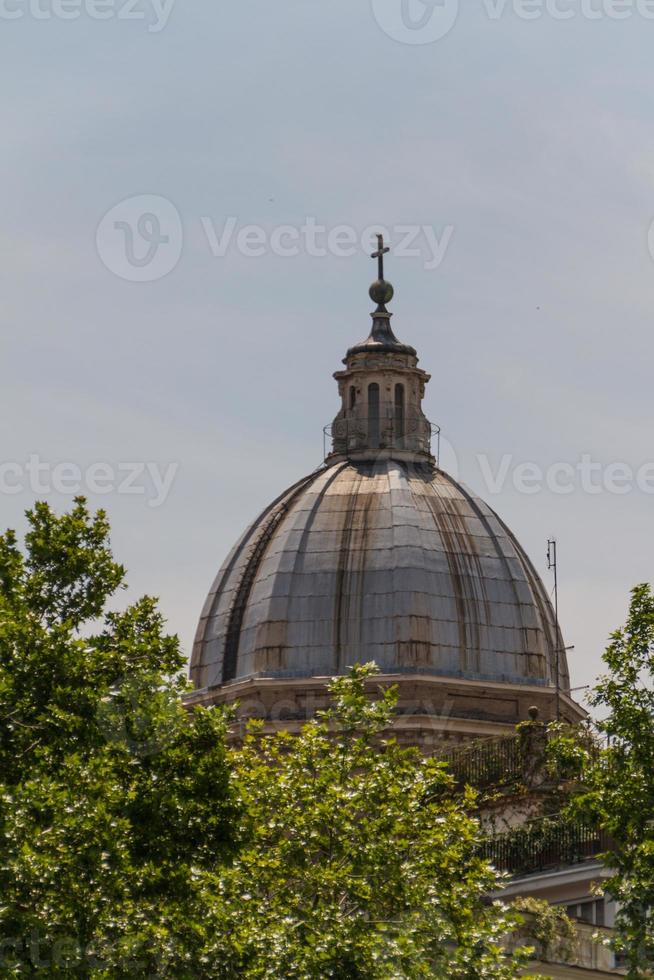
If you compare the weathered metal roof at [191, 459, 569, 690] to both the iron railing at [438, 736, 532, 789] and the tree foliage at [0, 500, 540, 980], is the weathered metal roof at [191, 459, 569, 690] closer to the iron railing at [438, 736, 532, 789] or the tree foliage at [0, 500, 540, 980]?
the iron railing at [438, 736, 532, 789]

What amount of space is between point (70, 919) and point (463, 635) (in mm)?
48867

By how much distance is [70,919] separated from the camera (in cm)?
4866

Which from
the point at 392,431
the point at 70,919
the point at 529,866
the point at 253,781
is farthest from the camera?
the point at 392,431

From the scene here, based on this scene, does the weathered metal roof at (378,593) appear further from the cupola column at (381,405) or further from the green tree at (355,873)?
the green tree at (355,873)

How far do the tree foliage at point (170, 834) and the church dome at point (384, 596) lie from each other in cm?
4050

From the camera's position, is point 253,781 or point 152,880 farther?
point 253,781

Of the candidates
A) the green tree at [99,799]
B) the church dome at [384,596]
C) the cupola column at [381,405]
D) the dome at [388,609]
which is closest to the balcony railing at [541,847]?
Answer: the green tree at [99,799]

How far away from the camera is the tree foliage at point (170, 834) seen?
160ft

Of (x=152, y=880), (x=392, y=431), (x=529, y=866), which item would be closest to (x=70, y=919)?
(x=152, y=880)

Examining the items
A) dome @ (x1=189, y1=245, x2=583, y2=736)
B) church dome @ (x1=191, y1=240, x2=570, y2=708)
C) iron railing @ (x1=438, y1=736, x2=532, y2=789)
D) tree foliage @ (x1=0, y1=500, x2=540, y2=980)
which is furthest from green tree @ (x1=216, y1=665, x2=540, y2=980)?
church dome @ (x1=191, y1=240, x2=570, y2=708)

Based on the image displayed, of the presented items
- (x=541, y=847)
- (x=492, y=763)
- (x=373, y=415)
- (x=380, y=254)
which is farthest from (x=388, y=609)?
(x=541, y=847)

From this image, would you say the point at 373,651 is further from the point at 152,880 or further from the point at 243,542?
the point at 152,880

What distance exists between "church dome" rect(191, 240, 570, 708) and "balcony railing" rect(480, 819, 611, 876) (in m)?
28.6

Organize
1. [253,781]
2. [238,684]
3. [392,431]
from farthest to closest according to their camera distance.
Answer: [392,431]
[238,684]
[253,781]
